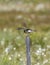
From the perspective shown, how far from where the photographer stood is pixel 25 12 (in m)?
16.4

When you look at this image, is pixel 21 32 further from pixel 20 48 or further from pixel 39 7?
pixel 39 7

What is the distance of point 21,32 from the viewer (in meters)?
11.0

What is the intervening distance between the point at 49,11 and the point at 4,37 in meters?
5.96

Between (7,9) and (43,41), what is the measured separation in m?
7.40

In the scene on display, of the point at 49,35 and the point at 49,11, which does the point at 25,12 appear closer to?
the point at 49,11

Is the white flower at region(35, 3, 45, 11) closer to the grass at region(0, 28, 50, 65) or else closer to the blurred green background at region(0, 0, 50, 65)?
the blurred green background at region(0, 0, 50, 65)

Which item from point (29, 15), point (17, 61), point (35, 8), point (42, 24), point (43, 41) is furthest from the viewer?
point (35, 8)

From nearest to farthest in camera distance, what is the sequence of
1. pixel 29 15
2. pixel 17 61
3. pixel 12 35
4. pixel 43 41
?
pixel 17 61 < pixel 43 41 < pixel 12 35 < pixel 29 15

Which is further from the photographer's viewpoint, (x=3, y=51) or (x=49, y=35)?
(x=49, y=35)

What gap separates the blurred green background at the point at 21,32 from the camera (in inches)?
348

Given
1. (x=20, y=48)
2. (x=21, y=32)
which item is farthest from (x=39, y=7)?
(x=20, y=48)

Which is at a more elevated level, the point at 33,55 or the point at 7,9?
the point at 7,9

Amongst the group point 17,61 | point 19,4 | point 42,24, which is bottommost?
point 17,61

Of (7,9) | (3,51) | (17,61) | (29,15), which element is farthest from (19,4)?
(17,61)
